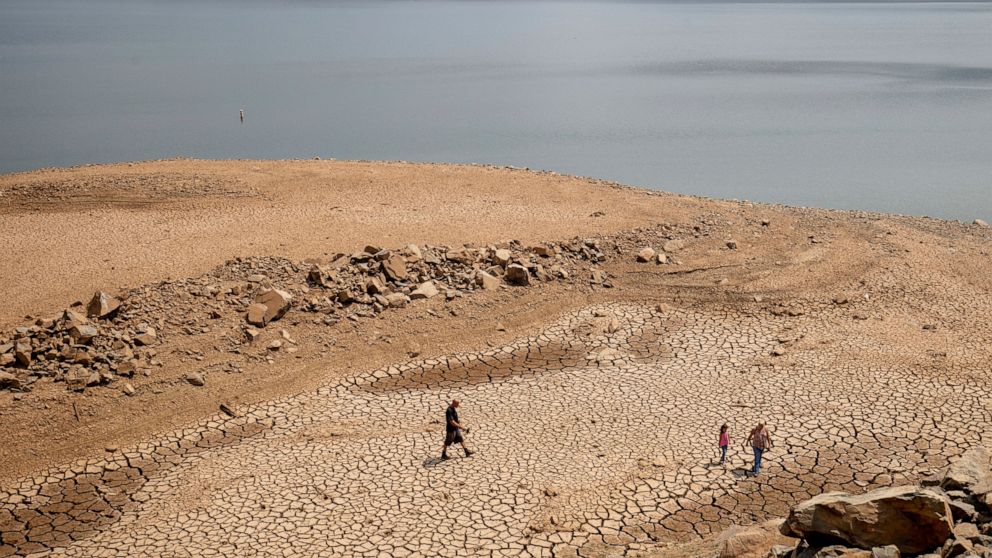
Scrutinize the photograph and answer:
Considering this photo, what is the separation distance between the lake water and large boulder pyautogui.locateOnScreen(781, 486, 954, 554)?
30256 mm

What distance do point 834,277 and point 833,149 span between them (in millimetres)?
29616

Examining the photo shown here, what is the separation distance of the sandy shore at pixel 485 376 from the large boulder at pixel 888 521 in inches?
113

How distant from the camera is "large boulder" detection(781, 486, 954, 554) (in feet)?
31.5

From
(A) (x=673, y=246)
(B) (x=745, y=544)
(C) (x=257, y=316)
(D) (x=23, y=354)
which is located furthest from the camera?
(A) (x=673, y=246)

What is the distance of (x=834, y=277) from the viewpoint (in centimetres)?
2266

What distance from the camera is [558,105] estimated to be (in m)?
64.5

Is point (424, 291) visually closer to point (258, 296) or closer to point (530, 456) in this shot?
point (258, 296)

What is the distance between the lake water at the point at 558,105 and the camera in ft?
149

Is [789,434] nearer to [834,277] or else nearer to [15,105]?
[834,277]

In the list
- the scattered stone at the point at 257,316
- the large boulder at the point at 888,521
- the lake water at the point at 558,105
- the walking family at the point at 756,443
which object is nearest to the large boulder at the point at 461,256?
the scattered stone at the point at 257,316

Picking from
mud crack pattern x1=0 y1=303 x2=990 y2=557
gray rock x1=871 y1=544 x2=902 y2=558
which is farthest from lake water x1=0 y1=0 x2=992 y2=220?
gray rock x1=871 y1=544 x2=902 y2=558

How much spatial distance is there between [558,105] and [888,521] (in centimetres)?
5683

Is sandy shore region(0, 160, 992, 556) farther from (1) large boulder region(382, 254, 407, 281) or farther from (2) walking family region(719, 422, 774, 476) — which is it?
(1) large boulder region(382, 254, 407, 281)

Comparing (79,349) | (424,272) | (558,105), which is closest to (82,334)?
(79,349)
